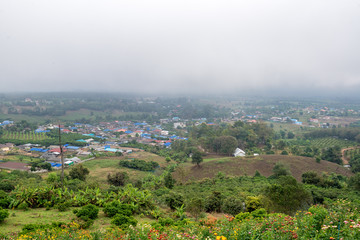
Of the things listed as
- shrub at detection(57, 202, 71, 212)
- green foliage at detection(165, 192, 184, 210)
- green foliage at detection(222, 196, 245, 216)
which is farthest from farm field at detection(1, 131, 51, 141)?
green foliage at detection(222, 196, 245, 216)

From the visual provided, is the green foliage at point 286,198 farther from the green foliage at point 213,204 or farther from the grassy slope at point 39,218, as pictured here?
the grassy slope at point 39,218

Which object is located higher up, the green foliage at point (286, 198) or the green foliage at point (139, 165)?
the green foliage at point (286, 198)

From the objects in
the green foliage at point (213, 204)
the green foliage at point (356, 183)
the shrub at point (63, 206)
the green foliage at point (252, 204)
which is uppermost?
the shrub at point (63, 206)

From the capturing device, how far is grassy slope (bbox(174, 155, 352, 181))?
100ft

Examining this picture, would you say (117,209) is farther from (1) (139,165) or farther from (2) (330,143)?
(2) (330,143)

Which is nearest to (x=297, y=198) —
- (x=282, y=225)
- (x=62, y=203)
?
(x=282, y=225)

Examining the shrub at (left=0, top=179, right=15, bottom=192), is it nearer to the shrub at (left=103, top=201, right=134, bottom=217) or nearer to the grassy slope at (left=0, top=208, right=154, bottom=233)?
the grassy slope at (left=0, top=208, right=154, bottom=233)

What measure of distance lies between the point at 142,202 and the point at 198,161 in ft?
69.5

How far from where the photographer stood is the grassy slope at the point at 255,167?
30.6m

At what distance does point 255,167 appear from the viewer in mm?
32188

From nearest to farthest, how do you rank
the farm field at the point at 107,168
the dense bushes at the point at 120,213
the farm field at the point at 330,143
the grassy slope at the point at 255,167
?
the dense bushes at the point at 120,213 → the farm field at the point at 107,168 → the grassy slope at the point at 255,167 → the farm field at the point at 330,143

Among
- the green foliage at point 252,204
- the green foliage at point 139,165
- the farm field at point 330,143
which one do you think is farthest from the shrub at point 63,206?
the farm field at point 330,143

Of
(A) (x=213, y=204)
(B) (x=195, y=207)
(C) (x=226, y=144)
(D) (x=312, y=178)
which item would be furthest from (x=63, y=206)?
(C) (x=226, y=144)

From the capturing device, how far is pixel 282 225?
5.96 metres
